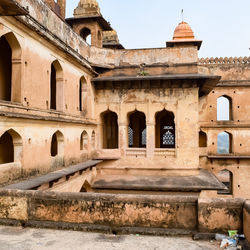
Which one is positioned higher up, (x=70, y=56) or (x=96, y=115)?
(x=70, y=56)

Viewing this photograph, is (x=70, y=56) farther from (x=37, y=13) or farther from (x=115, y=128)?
(x=115, y=128)

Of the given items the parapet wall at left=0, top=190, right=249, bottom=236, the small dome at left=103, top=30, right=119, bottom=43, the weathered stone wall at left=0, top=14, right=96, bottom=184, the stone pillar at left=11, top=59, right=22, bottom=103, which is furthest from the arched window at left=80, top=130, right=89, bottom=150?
the small dome at left=103, top=30, right=119, bottom=43

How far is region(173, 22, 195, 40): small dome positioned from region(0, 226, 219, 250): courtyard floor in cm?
1740

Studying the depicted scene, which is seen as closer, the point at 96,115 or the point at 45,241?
the point at 45,241

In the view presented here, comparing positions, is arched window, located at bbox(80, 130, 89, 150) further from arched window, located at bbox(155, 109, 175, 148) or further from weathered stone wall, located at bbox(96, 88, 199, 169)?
arched window, located at bbox(155, 109, 175, 148)

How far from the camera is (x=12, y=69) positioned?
7340mm

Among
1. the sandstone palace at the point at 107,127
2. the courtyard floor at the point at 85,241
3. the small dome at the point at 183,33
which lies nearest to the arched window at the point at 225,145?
the sandstone palace at the point at 107,127

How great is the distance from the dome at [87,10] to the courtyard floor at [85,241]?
41.0ft

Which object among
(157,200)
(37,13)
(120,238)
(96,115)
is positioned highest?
(37,13)

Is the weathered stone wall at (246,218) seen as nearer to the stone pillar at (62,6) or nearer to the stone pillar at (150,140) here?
the stone pillar at (150,140)

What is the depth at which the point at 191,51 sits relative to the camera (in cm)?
1328

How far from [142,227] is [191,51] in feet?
35.0

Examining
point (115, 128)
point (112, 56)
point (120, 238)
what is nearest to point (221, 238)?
point (120, 238)

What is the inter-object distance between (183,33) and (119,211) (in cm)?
1745
